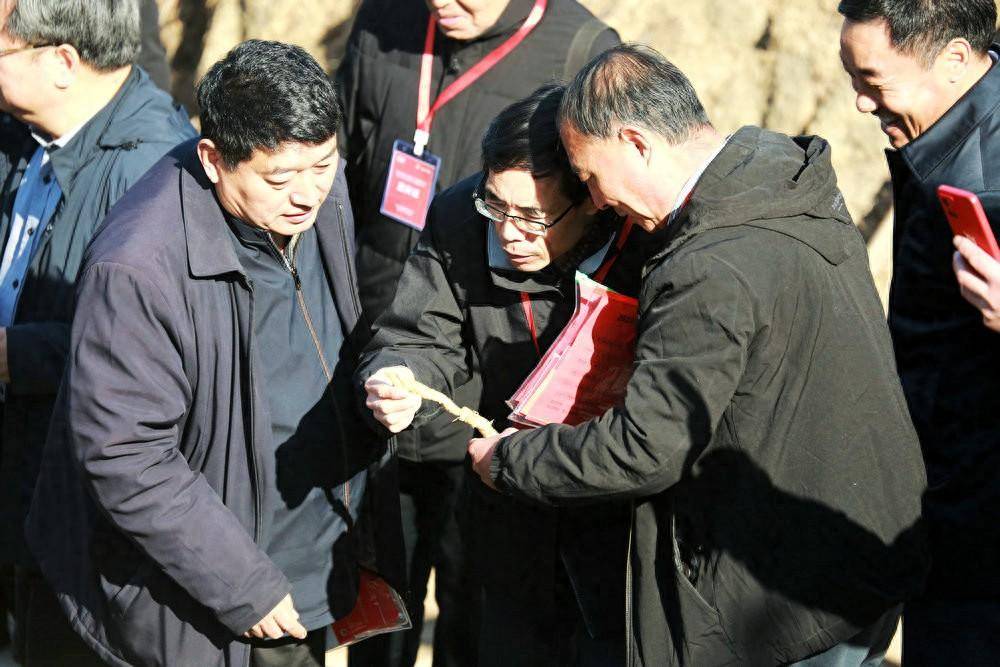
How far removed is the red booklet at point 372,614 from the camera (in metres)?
2.96

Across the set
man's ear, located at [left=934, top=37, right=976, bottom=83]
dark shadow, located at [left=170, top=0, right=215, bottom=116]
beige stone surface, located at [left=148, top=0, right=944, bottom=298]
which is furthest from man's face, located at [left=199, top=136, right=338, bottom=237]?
dark shadow, located at [left=170, top=0, right=215, bottom=116]

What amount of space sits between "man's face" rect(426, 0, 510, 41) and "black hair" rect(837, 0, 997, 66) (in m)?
1.14

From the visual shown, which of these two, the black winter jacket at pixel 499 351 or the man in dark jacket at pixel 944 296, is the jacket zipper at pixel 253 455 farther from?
the man in dark jacket at pixel 944 296

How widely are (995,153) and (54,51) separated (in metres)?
2.24

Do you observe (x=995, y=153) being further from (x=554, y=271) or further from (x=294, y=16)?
Result: (x=294, y=16)

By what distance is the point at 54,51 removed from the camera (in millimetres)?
3031

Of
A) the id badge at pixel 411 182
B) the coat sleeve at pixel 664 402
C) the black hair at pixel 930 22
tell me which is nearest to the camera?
the coat sleeve at pixel 664 402

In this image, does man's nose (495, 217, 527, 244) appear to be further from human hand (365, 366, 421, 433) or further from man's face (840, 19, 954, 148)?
man's face (840, 19, 954, 148)

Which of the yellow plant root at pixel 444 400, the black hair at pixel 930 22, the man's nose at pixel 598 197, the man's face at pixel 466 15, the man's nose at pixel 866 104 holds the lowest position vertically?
the yellow plant root at pixel 444 400

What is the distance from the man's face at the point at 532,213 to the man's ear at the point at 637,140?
0.27m

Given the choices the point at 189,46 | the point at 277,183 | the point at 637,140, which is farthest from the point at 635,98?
the point at 189,46

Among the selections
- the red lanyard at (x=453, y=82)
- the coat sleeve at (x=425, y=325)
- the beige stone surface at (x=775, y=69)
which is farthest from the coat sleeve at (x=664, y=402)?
the beige stone surface at (x=775, y=69)

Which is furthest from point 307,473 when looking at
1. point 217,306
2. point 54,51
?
point 54,51

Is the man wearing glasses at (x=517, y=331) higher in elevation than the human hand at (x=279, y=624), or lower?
higher
